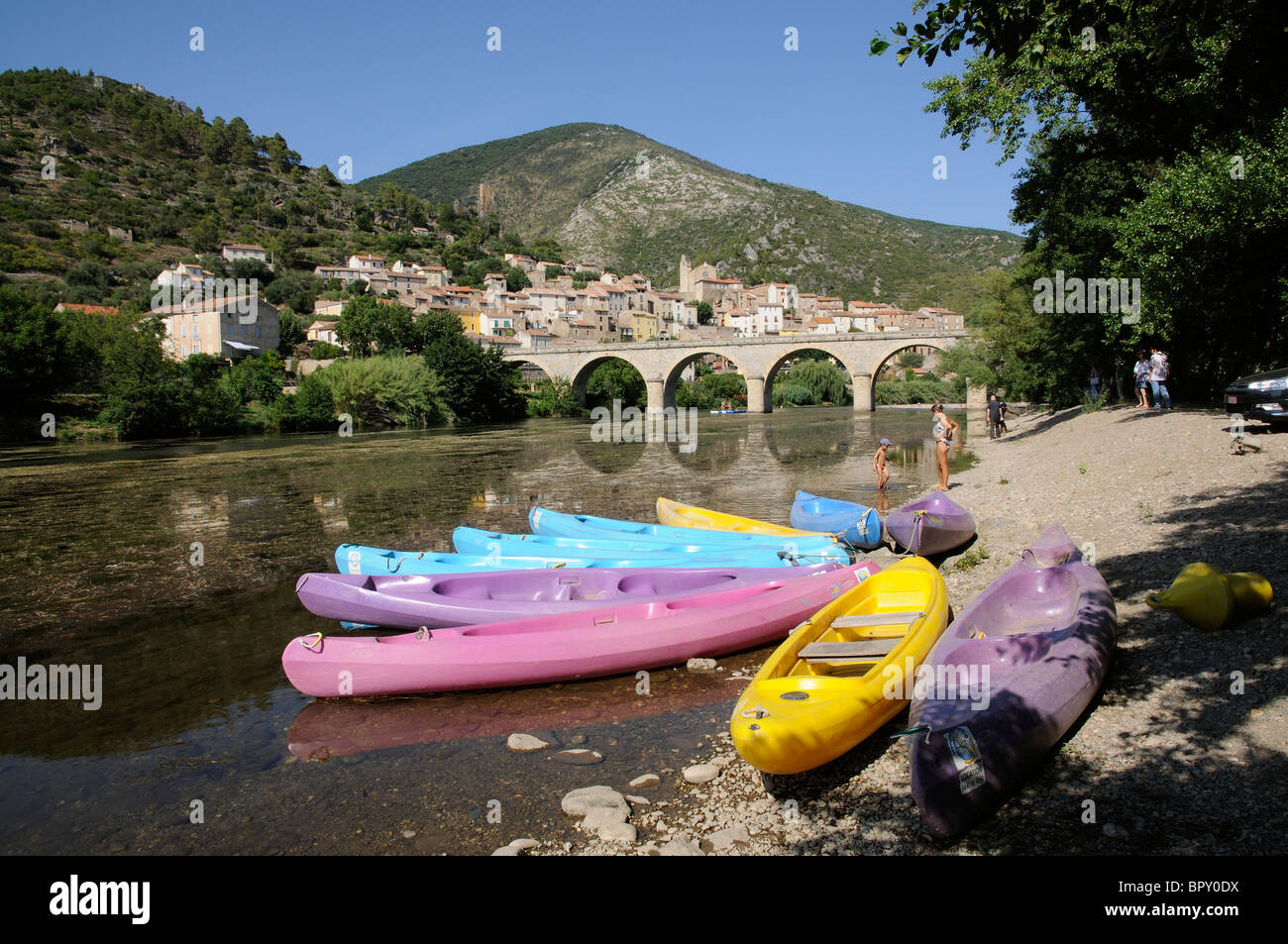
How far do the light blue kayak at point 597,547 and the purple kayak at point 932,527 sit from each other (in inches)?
54.5

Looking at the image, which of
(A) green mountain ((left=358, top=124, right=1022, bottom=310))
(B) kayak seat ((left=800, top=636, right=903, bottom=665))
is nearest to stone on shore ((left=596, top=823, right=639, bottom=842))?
(B) kayak seat ((left=800, top=636, right=903, bottom=665))

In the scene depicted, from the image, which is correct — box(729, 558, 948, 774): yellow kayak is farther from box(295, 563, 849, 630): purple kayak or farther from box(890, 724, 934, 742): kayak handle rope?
box(295, 563, 849, 630): purple kayak

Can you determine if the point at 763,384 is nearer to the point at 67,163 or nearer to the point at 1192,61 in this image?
the point at 1192,61

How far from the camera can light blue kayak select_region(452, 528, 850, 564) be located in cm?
841

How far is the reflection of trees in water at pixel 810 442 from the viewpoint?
24719 millimetres

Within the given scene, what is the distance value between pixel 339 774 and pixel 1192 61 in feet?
48.6

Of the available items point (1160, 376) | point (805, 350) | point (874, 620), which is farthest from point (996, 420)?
point (805, 350)

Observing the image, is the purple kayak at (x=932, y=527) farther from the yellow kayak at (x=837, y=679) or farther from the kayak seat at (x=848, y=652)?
the kayak seat at (x=848, y=652)

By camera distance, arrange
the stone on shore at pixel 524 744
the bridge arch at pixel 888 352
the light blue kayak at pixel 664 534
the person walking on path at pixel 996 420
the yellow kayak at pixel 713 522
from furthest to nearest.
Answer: the bridge arch at pixel 888 352 < the person walking on path at pixel 996 420 < the yellow kayak at pixel 713 522 < the light blue kayak at pixel 664 534 < the stone on shore at pixel 524 744

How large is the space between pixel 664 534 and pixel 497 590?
9.08 ft

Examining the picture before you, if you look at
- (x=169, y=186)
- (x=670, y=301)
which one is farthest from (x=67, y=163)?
(x=670, y=301)

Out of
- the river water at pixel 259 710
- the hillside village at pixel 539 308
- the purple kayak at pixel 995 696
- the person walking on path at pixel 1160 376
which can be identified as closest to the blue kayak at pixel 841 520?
the river water at pixel 259 710

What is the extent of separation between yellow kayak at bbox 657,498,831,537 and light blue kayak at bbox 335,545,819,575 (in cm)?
129

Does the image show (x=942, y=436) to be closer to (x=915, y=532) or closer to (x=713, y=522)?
(x=915, y=532)
